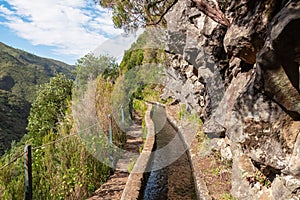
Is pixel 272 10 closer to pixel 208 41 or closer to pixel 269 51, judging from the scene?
pixel 269 51

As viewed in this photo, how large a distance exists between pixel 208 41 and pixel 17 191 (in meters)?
4.54

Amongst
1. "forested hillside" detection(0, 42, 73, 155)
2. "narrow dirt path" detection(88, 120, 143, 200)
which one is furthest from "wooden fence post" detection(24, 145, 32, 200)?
"forested hillside" detection(0, 42, 73, 155)

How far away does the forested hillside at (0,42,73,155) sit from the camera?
30.4 metres

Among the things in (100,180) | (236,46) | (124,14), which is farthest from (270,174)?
(124,14)

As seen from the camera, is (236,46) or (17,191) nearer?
(17,191)

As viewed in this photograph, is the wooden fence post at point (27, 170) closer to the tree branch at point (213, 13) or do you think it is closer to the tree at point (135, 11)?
the tree branch at point (213, 13)

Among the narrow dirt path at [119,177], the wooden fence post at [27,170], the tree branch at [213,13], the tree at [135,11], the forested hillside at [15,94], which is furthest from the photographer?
the forested hillside at [15,94]

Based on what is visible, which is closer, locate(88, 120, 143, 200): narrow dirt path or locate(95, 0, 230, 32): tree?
locate(88, 120, 143, 200): narrow dirt path

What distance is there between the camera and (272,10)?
3.11m

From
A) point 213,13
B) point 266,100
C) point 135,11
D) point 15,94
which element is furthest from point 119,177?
point 15,94

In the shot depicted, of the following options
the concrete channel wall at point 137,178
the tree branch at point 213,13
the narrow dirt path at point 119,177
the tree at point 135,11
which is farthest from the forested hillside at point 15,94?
the tree branch at point 213,13

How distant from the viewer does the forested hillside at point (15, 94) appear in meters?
30.4

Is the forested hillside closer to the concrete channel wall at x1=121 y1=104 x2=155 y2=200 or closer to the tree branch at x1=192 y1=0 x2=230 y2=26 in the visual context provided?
the concrete channel wall at x1=121 y1=104 x2=155 y2=200

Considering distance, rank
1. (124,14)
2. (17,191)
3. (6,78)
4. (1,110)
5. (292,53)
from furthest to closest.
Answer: (6,78) < (1,110) < (124,14) < (17,191) < (292,53)
